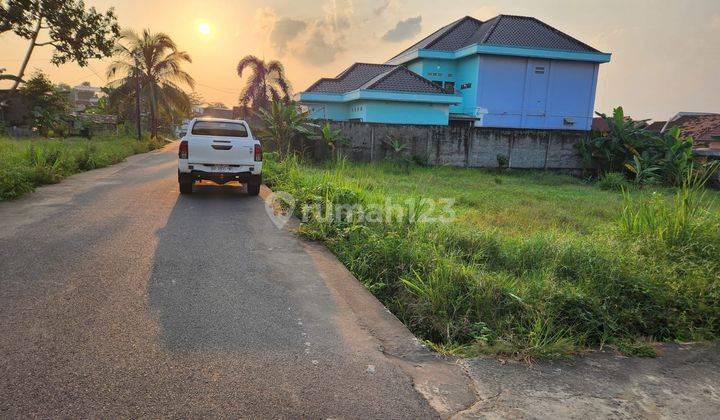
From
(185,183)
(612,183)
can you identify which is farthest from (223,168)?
(612,183)

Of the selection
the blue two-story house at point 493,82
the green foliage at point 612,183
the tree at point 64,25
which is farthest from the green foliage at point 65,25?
the green foliage at point 612,183

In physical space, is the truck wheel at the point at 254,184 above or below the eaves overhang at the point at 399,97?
below

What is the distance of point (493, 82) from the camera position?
Result: 24938mm

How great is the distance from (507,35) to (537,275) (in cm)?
2440

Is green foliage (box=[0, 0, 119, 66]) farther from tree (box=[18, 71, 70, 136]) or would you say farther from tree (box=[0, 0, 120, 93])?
tree (box=[18, 71, 70, 136])

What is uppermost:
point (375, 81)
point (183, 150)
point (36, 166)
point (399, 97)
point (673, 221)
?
point (375, 81)

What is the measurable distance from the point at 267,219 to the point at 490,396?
5711mm

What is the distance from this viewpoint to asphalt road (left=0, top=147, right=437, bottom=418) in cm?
264

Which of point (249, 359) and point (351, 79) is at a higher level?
point (351, 79)

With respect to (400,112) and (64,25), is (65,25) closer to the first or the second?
(64,25)

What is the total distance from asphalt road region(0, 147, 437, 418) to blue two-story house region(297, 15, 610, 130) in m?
18.2

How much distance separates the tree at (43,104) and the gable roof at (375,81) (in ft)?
53.3

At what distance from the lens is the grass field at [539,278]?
3748mm

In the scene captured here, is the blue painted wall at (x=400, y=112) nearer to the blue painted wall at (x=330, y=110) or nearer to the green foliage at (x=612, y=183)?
the blue painted wall at (x=330, y=110)
